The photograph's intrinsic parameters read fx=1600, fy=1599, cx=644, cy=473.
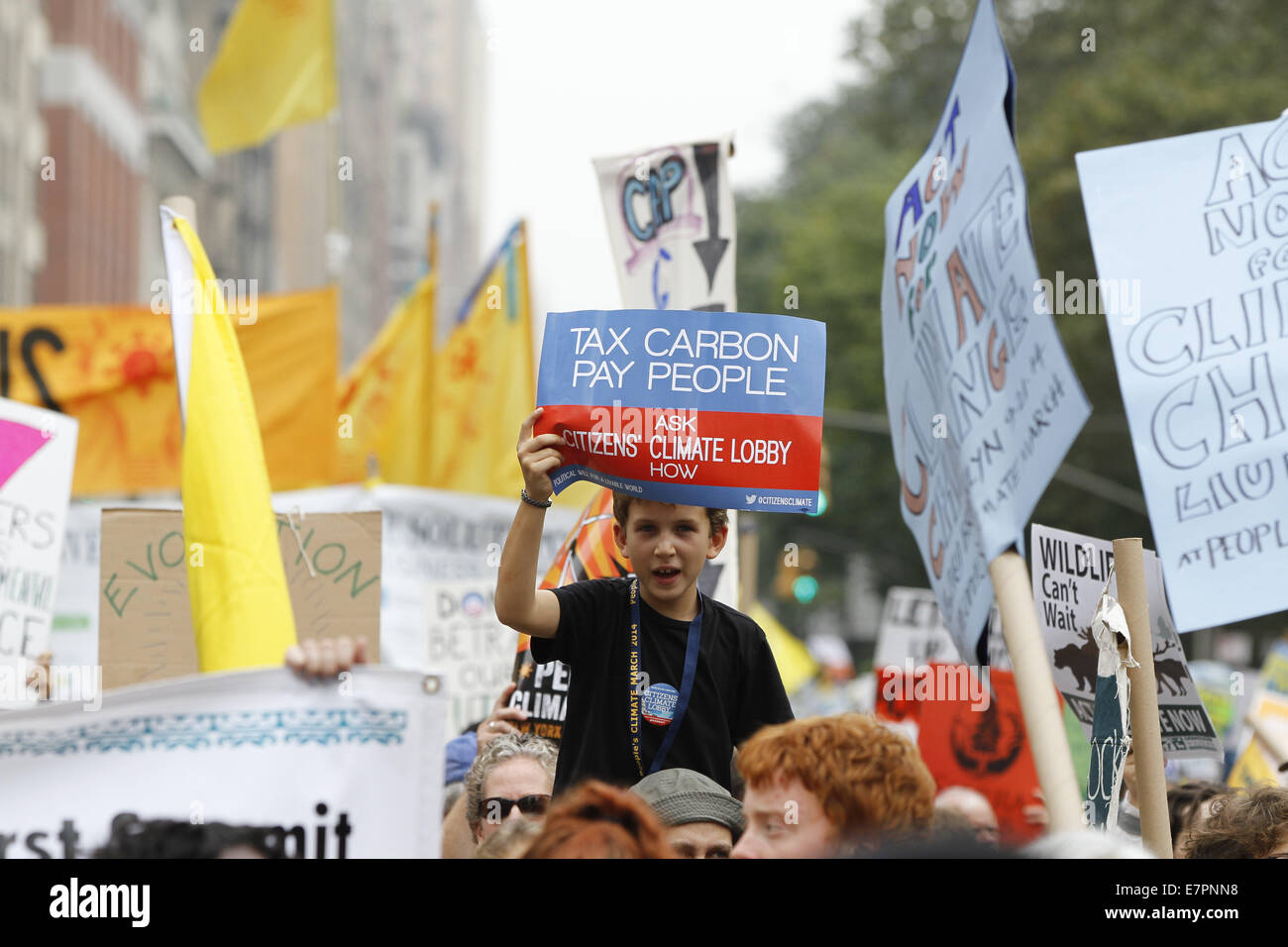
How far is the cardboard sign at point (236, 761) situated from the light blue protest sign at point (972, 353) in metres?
1.52

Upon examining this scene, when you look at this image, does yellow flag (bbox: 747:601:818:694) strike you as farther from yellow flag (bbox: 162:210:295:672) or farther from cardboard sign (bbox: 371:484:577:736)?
yellow flag (bbox: 162:210:295:672)

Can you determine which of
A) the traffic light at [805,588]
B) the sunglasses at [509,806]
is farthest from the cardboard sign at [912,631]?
the traffic light at [805,588]

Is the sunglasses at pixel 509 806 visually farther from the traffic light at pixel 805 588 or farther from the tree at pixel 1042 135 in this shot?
the tree at pixel 1042 135

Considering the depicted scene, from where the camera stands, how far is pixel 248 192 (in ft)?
186

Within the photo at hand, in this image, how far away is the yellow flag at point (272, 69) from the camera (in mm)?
11062

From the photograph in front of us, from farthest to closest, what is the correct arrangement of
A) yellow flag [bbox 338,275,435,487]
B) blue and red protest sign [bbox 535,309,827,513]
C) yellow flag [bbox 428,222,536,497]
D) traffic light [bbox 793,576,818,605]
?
traffic light [bbox 793,576,818,605] → yellow flag [bbox 338,275,435,487] → yellow flag [bbox 428,222,536,497] → blue and red protest sign [bbox 535,309,827,513]

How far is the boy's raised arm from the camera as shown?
3264 millimetres

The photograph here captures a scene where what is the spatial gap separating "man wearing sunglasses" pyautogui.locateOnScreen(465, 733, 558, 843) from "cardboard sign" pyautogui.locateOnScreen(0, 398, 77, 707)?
1335 millimetres

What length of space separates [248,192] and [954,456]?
183 ft

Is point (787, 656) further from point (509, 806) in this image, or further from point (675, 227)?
point (509, 806)

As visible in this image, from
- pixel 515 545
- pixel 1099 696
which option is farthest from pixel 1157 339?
pixel 515 545

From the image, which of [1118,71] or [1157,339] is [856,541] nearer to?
[1118,71]

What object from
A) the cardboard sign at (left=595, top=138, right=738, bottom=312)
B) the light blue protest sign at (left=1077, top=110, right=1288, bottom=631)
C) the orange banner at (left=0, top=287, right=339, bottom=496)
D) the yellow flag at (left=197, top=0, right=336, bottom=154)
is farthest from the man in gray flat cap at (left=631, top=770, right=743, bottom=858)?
the yellow flag at (left=197, top=0, right=336, bottom=154)

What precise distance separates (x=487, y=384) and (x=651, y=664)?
22.0ft
